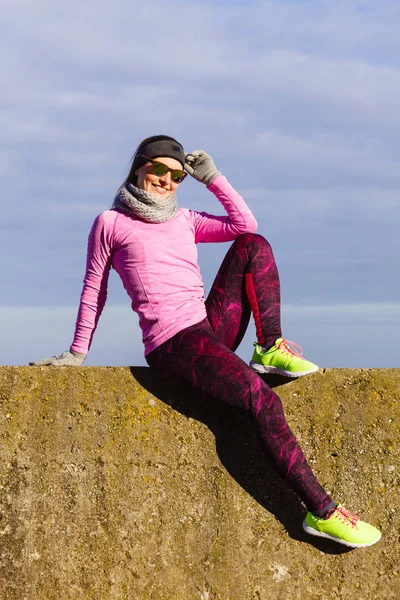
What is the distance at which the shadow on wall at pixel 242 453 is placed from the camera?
4.97 metres

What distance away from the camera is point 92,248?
4965 millimetres

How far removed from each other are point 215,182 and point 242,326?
0.88 meters

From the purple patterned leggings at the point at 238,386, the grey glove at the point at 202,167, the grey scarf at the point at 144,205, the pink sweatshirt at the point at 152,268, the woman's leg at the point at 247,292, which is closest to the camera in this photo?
the purple patterned leggings at the point at 238,386

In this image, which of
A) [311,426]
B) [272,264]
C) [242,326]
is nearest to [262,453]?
[311,426]

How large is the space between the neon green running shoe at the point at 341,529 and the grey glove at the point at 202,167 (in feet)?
6.74

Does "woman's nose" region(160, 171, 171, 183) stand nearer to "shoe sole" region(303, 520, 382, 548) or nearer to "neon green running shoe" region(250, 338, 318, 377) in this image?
"neon green running shoe" region(250, 338, 318, 377)

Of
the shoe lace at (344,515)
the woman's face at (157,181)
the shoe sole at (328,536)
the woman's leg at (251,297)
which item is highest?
the woman's face at (157,181)

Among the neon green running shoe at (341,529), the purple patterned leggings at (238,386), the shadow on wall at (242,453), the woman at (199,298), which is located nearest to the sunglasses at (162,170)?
the woman at (199,298)

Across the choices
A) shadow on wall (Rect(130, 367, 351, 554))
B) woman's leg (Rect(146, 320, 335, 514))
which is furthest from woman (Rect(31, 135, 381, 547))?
shadow on wall (Rect(130, 367, 351, 554))

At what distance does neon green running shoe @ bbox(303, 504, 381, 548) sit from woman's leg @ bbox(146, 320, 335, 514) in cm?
7

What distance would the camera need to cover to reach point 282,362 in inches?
194

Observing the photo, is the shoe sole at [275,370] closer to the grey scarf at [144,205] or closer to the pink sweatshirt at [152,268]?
the pink sweatshirt at [152,268]

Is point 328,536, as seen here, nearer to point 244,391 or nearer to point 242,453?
point 242,453

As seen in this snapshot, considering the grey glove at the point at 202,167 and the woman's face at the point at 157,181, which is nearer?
the woman's face at the point at 157,181
